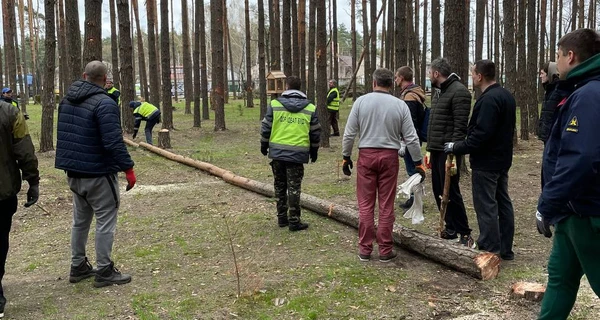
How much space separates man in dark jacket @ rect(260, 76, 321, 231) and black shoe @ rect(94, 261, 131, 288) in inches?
89.5

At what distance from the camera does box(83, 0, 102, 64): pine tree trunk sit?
31.7ft

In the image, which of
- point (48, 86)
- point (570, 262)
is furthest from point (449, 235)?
point (48, 86)

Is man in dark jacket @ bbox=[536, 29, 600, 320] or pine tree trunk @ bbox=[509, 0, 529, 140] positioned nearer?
man in dark jacket @ bbox=[536, 29, 600, 320]

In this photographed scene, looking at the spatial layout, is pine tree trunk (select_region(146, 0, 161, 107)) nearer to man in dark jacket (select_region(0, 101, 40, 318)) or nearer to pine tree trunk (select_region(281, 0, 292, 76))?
pine tree trunk (select_region(281, 0, 292, 76))

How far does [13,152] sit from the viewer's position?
439 centimetres

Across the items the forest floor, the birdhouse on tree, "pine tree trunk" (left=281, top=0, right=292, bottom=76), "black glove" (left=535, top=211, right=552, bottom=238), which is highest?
"pine tree trunk" (left=281, top=0, right=292, bottom=76)

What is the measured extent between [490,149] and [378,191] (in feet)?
4.00

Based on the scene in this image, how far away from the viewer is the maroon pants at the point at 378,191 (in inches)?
207

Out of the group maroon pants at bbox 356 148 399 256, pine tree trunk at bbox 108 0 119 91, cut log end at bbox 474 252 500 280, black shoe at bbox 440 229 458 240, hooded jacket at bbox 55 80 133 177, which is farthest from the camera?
pine tree trunk at bbox 108 0 119 91

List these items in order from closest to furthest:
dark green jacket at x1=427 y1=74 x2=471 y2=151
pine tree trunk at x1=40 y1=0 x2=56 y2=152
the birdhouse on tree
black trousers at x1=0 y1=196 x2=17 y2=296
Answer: black trousers at x1=0 y1=196 x2=17 y2=296 → dark green jacket at x1=427 y1=74 x2=471 y2=151 → pine tree trunk at x1=40 y1=0 x2=56 y2=152 → the birdhouse on tree

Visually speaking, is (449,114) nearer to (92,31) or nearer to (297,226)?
(297,226)

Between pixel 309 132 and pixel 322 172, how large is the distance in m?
4.41

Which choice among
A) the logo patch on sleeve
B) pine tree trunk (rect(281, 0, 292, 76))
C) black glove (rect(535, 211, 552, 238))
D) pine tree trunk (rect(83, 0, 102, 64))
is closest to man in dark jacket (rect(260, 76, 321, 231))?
black glove (rect(535, 211, 552, 238))

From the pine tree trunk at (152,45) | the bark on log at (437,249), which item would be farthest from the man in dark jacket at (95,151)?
the pine tree trunk at (152,45)
